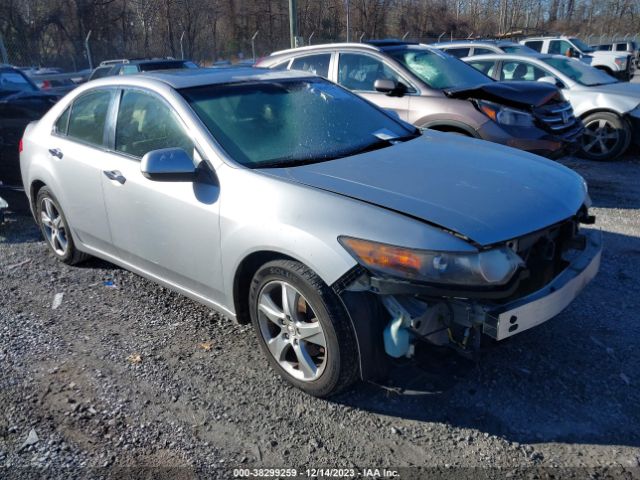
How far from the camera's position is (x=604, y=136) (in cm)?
831

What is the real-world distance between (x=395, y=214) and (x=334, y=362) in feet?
2.58


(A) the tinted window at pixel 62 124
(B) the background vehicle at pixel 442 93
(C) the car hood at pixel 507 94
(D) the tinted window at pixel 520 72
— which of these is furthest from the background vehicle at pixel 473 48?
(A) the tinted window at pixel 62 124

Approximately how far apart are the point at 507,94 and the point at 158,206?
4.47 meters

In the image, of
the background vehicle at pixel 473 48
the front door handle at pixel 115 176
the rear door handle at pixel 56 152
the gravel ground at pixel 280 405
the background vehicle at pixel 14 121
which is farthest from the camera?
the background vehicle at pixel 473 48

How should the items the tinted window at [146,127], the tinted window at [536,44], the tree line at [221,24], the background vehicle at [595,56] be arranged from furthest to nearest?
1. the tree line at [221,24]
2. the tinted window at [536,44]
3. the background vehicle at [595,56]
4. the tinted window at [146,127]

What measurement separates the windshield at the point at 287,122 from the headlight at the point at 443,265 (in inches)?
38.7

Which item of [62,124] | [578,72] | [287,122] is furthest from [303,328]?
[578,72]

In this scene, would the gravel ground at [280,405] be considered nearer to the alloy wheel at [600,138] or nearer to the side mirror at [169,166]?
the side mirror at [169,166]

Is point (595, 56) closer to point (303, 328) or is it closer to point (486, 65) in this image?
point (486, 65)

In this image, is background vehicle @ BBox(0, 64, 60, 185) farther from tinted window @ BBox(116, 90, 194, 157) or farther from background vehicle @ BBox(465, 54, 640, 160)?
background vehicle @ BBox(465, 54, 640, 160)

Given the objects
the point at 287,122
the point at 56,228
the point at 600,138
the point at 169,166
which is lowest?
the point at 600,138

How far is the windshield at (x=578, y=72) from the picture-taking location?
29.7 feet

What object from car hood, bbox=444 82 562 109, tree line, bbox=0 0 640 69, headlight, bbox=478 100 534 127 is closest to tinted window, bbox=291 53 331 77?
car hood, bbox=444 82 562 109

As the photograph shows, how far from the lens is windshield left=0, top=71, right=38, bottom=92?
10.5 meters
